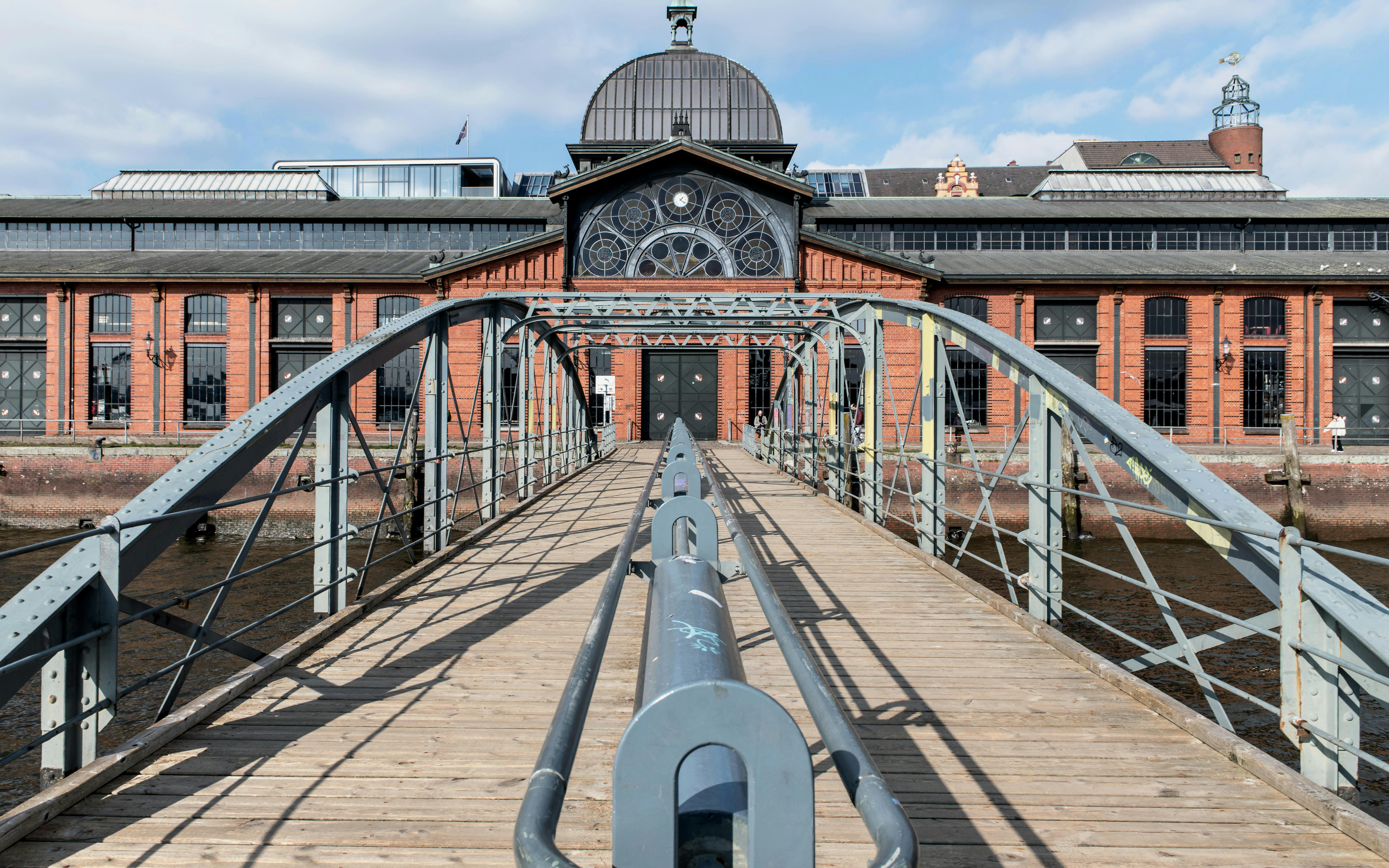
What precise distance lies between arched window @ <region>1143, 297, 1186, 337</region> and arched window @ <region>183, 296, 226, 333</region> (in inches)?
1257

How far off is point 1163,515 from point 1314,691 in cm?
479

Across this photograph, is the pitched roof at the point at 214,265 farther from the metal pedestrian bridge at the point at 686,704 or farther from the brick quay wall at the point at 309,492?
the metal pedestrian bridge at the point at 686,704

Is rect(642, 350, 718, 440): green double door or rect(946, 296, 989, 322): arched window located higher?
rect(946, 296, 989, 322): arched window

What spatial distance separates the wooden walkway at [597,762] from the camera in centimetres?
275

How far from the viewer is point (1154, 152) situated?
57.5 meters

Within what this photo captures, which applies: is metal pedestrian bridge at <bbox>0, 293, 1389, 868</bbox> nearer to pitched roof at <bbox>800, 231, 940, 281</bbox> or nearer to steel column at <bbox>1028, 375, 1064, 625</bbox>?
steel column at <bbox>1028, 375, 1064, 625</bbox>

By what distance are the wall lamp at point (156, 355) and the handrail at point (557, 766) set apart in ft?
105

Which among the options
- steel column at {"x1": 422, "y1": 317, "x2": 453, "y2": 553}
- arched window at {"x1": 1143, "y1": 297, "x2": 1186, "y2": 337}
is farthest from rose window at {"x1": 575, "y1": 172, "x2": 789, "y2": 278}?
steel column at {"x1": 422, "y1": 317, "x2": 453, "y2": 553}

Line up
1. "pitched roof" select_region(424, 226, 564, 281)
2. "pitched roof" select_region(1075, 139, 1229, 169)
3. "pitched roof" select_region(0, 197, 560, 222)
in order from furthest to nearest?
"pitched roof" select_region(1075, 139, 1229, 169) → "pitched roof" select_region(0, 197, 560, 222) → "pitched roof" select_region(424, 226, 564, 281)

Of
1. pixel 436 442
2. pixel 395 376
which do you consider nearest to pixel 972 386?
pixel 395 376

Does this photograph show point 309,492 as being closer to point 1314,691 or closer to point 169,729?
point 169,729

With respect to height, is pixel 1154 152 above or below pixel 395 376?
above

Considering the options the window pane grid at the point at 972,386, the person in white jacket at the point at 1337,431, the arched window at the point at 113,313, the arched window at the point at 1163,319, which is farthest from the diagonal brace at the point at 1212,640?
the arched window at the point at 113,313

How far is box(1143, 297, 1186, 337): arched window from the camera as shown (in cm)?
2873
